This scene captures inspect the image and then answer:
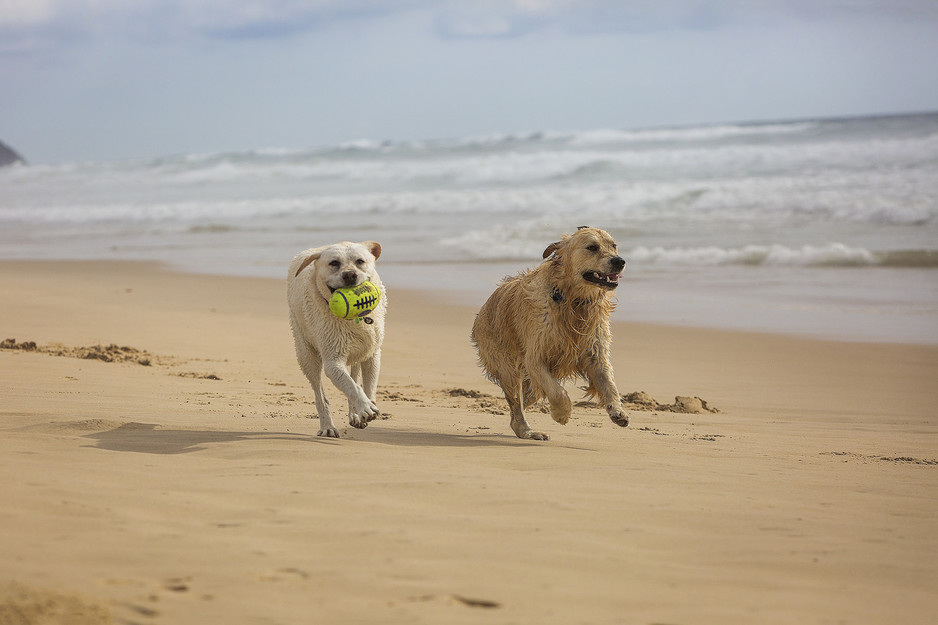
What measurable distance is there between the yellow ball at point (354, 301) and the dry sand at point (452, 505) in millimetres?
783

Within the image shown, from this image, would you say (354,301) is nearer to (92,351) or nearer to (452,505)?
(452,505)

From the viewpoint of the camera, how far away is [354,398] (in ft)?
19.2

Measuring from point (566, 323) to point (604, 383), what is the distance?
0.47 metres

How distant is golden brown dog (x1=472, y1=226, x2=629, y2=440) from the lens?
6.09m

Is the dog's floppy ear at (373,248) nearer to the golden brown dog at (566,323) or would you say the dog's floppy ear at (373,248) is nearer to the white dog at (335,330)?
the white dog at (335,330)

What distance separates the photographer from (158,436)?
17.8 feet

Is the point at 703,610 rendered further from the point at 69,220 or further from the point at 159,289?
the point at 69,220

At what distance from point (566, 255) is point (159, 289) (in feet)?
32.2

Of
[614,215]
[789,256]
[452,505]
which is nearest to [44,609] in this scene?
[452,505]

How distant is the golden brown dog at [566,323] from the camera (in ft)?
20.0

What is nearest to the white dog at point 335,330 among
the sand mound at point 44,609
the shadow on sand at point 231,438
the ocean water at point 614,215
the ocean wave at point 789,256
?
the shadow on sand at point 231,438

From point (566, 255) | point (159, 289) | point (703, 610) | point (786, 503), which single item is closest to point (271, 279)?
point (159, 289)

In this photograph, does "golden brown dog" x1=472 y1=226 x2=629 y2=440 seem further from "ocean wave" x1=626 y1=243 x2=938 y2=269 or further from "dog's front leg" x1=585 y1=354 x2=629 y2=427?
"ocean wave" x1=626 y1=243 x2=938 y2=269

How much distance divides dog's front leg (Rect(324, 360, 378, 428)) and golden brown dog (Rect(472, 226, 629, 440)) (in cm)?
116
